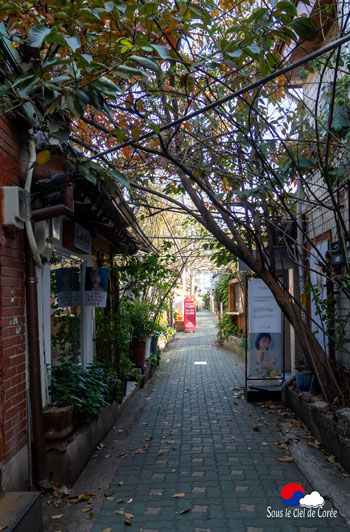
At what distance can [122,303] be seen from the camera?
34.5 feet

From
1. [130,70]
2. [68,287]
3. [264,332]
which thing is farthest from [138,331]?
[130,70]

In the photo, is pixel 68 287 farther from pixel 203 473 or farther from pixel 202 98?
pixel 202 98

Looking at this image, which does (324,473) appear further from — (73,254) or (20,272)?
(73,254)

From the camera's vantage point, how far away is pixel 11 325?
405 centimetres

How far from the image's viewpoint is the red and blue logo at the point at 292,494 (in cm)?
433

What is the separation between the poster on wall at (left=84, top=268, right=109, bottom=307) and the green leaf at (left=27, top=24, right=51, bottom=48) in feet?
15.4

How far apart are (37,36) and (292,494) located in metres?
4.53

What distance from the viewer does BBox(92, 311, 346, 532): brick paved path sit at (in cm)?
396

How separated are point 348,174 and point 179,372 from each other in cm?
833

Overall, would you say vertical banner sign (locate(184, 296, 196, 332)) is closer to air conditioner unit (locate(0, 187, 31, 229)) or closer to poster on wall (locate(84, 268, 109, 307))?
poster on wall (locate(84, 268, 109, 307))

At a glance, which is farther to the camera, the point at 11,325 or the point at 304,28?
the point at 11,325

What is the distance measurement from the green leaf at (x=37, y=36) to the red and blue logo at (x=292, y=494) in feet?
14.2

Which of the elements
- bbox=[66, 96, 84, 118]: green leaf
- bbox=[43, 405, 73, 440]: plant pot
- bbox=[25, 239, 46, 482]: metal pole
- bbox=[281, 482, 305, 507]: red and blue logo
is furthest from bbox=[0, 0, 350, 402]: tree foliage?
bbox=[43, 405, 73, 440]: plant pot

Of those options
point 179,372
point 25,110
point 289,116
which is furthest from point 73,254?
point 179,372
